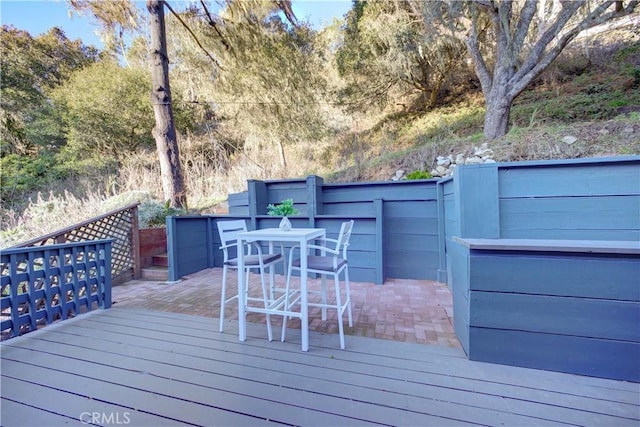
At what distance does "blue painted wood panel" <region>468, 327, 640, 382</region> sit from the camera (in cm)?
140

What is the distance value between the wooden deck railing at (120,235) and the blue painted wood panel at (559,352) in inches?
160

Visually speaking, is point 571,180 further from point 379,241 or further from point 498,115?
point 498,115

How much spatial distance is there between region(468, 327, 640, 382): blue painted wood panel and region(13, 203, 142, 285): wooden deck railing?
406 cm

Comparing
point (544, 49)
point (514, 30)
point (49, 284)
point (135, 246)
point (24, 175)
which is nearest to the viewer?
point (49, 284)

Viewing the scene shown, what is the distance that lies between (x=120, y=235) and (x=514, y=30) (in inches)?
275

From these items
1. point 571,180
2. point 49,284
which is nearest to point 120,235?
point 49,284

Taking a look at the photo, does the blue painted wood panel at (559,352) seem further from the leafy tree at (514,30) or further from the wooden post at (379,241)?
the leafy tree at (514,30)

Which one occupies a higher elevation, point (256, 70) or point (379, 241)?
point (256, 70)

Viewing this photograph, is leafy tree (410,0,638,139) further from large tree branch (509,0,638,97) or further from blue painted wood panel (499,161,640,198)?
blue painted wood panel (499,161,640,198)

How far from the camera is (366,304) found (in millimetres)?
2682

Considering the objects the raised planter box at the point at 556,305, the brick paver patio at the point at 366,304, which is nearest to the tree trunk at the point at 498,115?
the brick paver patio at the point at 366,304

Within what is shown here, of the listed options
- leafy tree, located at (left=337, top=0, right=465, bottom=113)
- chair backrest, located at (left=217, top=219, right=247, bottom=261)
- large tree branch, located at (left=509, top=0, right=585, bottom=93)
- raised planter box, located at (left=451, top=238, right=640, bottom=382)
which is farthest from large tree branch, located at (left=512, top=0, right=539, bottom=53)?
chair backrest, located at (left=217, top=219, right=247, bottom=261)

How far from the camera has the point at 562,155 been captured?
Answer: 12.0ft

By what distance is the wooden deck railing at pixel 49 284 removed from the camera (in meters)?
2.07
